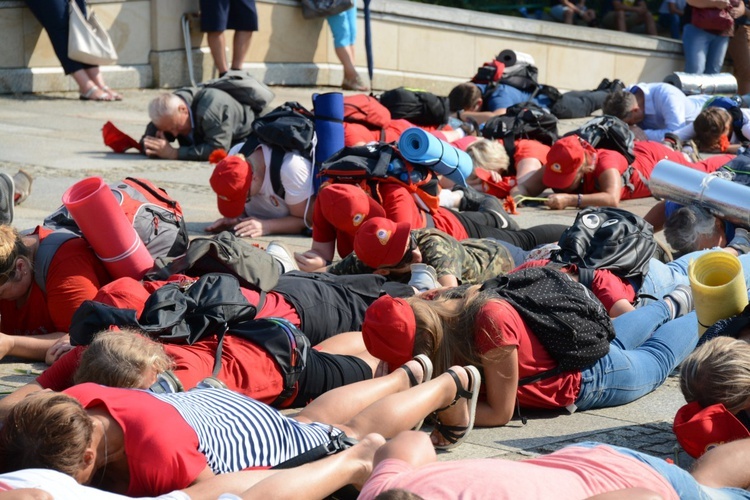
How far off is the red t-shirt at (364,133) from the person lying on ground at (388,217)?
40.0 inches

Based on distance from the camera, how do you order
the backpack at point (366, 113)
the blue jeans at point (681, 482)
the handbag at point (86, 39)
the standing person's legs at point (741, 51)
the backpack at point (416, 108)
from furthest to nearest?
the standing person's legs at point (741, 51) < the handbag at point (86, 39) < the backpack at point (416, 108) < the backpack at point (366, 113) < the blue jeans at point (681, 482)

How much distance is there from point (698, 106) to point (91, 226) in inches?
294

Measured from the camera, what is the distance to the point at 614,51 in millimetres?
14945

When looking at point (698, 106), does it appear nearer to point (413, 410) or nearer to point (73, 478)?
point (413, 410)

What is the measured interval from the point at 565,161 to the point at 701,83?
4716 millimetres

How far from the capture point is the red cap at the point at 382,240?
5.00 m

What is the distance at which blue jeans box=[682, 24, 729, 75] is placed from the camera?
13609 mm

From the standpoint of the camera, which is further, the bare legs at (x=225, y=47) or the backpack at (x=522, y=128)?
the bare legs at (x=225, y=47)

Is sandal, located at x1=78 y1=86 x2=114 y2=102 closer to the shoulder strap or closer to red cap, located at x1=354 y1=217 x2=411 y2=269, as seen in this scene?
red cap, located at x1=354 y1=217 x2=411 y2=269

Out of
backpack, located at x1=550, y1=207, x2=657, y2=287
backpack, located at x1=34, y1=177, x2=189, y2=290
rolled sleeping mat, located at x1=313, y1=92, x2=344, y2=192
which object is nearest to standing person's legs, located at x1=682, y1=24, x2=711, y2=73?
rolled sleeping mat, located at x1=313, y1=92, x2=344, y2=192

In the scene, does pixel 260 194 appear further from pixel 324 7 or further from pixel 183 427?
pixel 324 7

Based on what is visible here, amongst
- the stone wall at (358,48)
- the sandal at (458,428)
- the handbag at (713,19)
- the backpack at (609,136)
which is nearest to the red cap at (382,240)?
the sandal at (458,428)

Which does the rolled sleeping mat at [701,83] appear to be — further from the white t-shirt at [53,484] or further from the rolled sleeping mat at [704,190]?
the white t-shirt at [53,484]

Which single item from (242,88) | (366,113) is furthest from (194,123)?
(366,113)
